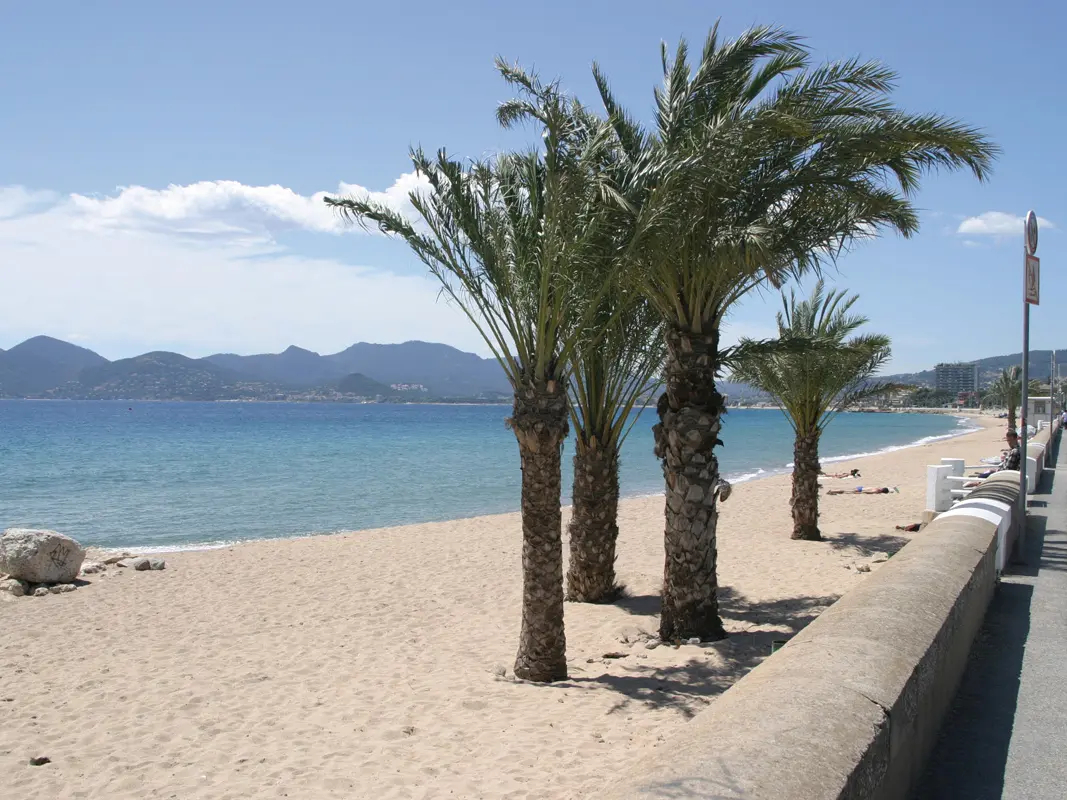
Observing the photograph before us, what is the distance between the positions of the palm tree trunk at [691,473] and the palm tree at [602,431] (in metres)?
1.91

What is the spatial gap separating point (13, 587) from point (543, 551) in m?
8.54

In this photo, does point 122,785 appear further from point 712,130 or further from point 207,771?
point 712,130

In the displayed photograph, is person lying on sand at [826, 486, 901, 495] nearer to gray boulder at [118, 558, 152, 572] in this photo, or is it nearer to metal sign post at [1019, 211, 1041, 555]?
metal sign post at [1019, 211, 1041, 555]

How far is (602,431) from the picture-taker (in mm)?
10359

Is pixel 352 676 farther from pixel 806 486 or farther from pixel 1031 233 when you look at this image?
pixel 806 486

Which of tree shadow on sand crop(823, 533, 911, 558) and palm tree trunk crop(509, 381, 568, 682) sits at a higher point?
palm tree trunk crop(509, 381, 568, 682)

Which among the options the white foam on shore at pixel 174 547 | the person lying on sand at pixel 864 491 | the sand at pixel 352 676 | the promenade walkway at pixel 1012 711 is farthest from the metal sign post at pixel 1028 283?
the person lying on sand at pixel 864 491

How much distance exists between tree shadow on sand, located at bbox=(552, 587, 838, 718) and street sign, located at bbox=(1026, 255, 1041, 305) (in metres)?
3.93

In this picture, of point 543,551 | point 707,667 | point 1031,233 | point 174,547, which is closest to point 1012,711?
point 707,667

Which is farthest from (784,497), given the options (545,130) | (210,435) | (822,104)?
(210,435)

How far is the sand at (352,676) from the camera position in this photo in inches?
219

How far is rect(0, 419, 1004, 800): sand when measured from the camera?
219 inches

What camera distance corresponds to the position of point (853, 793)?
2.09 m

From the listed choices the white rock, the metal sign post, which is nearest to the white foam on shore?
the white rock
